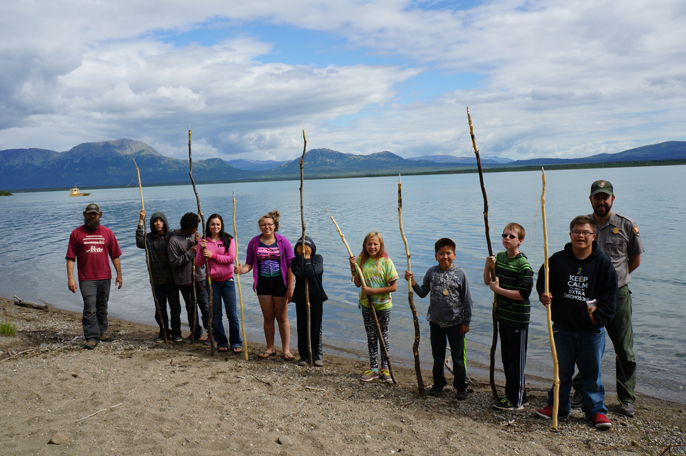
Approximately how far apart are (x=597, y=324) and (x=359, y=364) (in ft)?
14.3

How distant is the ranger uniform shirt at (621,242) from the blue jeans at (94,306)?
7624 mm

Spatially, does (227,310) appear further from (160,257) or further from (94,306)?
(94,306)

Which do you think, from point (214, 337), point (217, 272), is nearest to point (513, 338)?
point (217, 272)

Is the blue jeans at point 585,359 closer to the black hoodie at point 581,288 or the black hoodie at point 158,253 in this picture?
the black hoodie at point 581,288


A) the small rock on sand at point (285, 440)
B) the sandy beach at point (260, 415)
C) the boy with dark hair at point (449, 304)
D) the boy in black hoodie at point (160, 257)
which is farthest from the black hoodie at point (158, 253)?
the boy with dark hair at point (449, 304)

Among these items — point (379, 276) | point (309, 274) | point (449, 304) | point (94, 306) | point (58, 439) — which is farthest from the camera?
point (94, 306)

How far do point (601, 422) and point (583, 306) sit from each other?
51.0 inches

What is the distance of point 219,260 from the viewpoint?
6902 millimetres

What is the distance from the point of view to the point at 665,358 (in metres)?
7.83

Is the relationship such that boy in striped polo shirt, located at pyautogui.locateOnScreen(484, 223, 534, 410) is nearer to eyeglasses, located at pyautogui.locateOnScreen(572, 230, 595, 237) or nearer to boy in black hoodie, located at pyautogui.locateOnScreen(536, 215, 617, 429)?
boy in black hoodie, located at pyautogui.locateOnScreen(536, 215, 617, 429)

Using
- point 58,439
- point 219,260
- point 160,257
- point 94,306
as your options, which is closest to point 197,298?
point 160,257

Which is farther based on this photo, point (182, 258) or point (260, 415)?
point (182, 258)

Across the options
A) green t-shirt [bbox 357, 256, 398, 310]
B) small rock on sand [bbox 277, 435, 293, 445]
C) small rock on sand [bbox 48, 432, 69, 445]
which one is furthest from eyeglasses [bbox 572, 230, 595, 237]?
small rock on sand [bbox 48, 432, 69, 445]

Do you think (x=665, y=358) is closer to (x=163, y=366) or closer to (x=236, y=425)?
(x=236, y=425)
